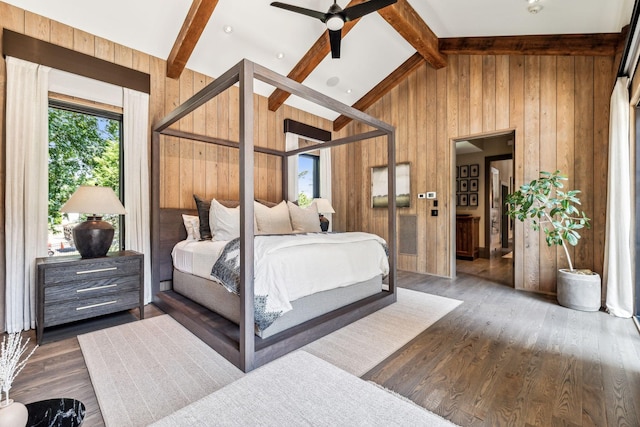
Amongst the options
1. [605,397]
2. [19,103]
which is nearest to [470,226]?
[605,397]

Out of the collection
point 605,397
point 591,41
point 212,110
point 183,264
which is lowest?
point 605,397

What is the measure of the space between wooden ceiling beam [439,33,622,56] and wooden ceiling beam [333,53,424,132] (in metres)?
0.52

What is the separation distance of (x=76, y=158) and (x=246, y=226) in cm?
263

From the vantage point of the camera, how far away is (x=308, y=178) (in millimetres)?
5828

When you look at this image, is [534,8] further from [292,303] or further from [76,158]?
[76,158]

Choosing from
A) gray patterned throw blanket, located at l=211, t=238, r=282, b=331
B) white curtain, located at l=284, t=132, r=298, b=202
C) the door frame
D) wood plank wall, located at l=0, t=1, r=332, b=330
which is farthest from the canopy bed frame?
the door frame

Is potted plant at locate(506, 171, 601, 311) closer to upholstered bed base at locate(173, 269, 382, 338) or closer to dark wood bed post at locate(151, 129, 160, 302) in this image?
upholstered bed base at locate(173, 269, 382, 338)

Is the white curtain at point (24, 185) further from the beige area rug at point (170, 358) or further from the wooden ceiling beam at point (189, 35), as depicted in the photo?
the wooden ceiling beam at point (189, 35)

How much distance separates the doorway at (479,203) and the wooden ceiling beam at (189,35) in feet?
16.6

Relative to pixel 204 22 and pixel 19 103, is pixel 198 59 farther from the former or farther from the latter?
pixel 19 103

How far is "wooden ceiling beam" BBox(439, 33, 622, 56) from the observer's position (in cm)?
323

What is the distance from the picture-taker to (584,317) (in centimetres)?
288

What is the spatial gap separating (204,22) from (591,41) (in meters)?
4.37

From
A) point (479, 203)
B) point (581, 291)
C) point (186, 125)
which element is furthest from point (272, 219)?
point (479, 203)
